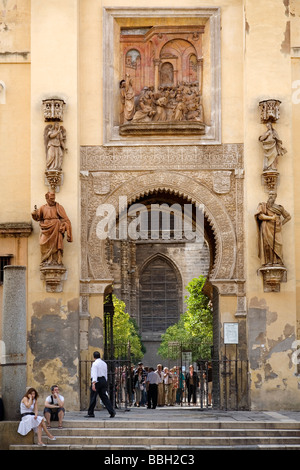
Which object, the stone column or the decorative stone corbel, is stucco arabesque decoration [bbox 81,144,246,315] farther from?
the stone column

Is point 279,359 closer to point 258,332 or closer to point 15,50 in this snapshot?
point 258,332

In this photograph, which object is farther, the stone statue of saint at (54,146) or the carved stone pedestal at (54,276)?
the stone statue of saint at (54,146)

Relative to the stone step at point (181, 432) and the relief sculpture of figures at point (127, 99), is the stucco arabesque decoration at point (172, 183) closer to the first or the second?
the relief sculpture of figures at point (127, 99)

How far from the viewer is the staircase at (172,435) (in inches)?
633

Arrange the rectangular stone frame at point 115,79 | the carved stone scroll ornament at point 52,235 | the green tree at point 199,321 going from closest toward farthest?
the carved stone scroll ornament at point 52,235, the rectangular stone frame at point 115,79, the green tree at point 199,321

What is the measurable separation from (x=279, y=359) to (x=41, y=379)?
4.85m

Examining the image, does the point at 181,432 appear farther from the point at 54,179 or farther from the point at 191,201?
the point at 54,179

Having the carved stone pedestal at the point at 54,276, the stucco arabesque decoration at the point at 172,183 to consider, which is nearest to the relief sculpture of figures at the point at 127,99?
the stucco arabesque decoration at the point at 172,183

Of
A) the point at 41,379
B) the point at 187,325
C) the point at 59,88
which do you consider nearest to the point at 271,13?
the point at 59,88

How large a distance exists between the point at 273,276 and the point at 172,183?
9.91 feet

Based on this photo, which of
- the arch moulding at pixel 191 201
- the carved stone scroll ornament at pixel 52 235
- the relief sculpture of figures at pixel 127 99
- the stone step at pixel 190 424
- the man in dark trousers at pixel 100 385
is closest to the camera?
the stone step at pixel 190 424

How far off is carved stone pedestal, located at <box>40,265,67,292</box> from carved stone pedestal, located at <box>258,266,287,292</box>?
13.3 ft

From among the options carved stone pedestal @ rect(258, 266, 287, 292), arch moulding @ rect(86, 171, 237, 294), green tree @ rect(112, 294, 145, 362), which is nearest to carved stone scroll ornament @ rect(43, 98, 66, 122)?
arch moulding @ rect(86, 171, 237, 294)

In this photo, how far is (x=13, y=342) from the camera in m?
16.8
